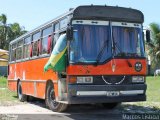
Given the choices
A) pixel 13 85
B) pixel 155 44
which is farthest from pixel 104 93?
pixel 155 44

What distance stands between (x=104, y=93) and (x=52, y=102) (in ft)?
7.99

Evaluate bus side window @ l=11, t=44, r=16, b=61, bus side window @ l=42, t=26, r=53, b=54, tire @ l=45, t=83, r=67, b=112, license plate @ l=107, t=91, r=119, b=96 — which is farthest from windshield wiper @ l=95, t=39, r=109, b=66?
bus side window @ l=11, t=44, r=16, b=61

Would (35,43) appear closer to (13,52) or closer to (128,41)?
(128,41)

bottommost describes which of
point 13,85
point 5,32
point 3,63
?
point 13,85

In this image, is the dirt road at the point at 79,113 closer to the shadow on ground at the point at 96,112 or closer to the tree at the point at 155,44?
the shadow on ground at the point at 96,112

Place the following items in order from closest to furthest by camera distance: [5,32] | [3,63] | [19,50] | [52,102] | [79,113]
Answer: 1. [79,113]
2. [52,102]
3. [19,50]
4. [3,63]
5. [5,32]

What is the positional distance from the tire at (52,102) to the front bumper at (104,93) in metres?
1.62

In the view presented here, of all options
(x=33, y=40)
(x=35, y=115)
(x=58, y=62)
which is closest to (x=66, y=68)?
(x=58, y=62)

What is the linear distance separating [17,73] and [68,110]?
6.17m

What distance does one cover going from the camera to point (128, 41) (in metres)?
13.0

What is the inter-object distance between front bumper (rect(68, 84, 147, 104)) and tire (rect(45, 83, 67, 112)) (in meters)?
1.62

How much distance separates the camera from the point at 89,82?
40.4 ft

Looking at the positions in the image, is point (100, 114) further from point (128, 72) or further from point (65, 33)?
point (65, 33)

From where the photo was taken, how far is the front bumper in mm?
12133
